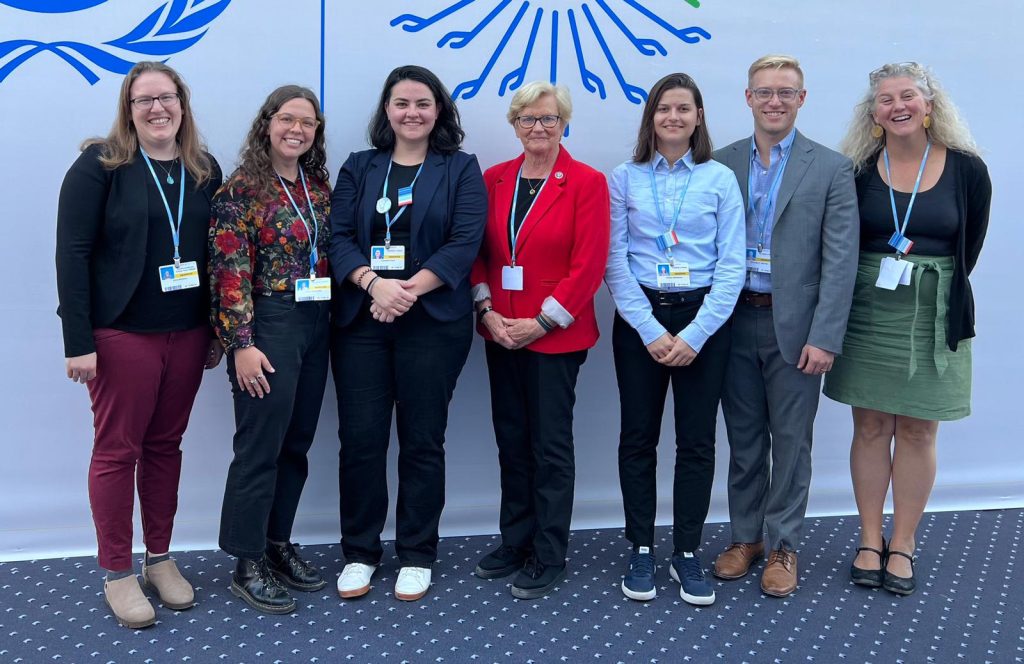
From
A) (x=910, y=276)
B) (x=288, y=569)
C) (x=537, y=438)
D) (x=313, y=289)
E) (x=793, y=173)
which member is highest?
(x=793, y=173)

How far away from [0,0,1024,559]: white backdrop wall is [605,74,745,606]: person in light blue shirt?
0.57 meters

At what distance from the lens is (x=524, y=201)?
2.48m

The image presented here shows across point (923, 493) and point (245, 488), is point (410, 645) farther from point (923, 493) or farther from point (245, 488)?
point (923, 493)

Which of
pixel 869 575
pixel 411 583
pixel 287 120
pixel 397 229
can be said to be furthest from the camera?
pixel 869 575

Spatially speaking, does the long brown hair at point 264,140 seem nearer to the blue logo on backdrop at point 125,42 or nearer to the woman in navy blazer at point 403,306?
the woman in navy blazer at point 403,306

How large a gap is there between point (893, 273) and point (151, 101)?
2206 millimetres

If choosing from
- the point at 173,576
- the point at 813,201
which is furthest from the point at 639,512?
the point at 173,576

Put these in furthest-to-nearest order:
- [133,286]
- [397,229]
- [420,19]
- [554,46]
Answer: [554,46]
[420,19]
[397,229]
[133,286]

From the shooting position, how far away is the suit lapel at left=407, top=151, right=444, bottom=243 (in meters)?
2.39

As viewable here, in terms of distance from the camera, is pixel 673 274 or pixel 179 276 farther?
pixel 673 274

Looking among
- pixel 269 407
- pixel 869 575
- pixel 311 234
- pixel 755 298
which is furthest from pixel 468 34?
pixel 869 575

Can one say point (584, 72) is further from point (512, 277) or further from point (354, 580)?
point (354, 580)

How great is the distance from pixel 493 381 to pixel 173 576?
114cm

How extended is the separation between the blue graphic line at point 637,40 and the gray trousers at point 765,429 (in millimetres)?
1046
